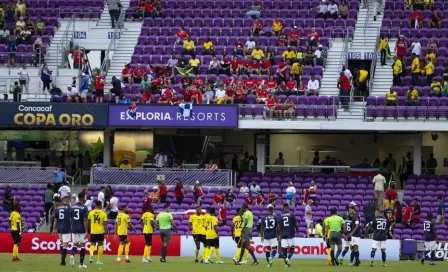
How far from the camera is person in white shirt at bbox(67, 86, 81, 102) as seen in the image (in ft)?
148

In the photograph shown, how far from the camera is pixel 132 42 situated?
50.8 m

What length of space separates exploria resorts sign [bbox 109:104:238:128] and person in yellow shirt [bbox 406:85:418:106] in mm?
6426

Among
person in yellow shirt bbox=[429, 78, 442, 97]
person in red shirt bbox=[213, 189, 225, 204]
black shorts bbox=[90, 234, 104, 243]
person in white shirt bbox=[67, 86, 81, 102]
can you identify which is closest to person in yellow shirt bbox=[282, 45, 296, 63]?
person in yellow shirt bbox=[429, 78, 442, 97]

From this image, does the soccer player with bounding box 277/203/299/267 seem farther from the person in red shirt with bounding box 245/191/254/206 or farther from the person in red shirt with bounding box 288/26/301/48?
the person in red shirt with bounding box 288/26/301/48

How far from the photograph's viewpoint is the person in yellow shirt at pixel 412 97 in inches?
1734

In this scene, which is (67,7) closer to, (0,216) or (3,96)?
(3,96)

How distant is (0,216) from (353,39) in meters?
16.5

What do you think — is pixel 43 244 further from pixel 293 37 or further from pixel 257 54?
pixel 293 37

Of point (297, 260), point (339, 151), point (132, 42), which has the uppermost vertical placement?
point (132, 42)

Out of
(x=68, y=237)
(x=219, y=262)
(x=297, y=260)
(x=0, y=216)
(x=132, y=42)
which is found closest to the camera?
(x=68, y=237)

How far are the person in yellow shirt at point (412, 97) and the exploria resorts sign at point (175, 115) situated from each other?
6426 mm

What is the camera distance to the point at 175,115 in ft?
145

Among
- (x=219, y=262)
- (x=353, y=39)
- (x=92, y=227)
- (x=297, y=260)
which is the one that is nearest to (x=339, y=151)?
(x=353, y=39)

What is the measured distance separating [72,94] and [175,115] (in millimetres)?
4382
